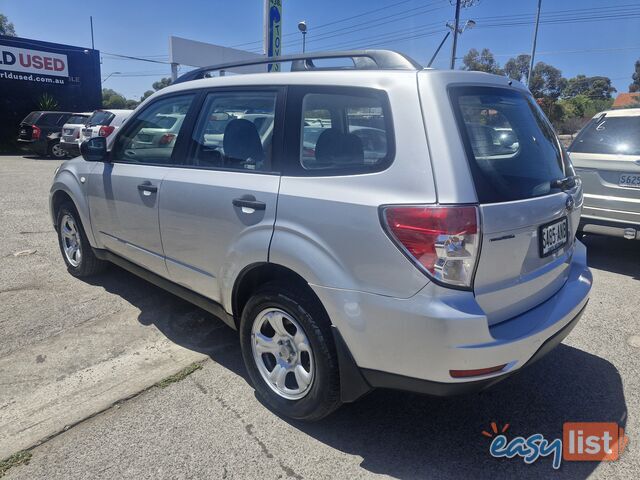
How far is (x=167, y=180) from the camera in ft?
10.5

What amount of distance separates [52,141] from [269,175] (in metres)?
17.9

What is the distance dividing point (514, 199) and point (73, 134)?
1733 cm

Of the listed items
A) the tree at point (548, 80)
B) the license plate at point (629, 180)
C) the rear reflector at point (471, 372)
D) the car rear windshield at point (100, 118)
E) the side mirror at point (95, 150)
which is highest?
the tree at point (548, 80)

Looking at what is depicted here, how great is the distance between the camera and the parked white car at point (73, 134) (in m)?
16.2

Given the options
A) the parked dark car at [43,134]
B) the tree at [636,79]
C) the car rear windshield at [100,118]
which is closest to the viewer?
the car rear windshield at [100,118]

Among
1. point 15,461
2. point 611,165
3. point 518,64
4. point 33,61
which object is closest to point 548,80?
point 518,64

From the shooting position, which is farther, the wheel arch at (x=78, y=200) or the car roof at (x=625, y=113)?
the car roof at (x=625, y=113)

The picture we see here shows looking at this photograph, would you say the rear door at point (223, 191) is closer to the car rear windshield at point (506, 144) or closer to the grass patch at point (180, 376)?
the grass patch at point (180, 376)

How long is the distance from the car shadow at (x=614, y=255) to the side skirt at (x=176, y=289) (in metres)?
4.52

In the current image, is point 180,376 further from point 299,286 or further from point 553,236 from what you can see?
point 553,236

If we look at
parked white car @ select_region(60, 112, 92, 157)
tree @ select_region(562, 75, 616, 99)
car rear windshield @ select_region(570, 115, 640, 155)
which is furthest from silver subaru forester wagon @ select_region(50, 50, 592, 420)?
tree @ select_region(562, 75, 616, 99)

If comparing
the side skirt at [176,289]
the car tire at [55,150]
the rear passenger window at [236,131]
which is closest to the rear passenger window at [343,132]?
the rear passenger window at [236,131]

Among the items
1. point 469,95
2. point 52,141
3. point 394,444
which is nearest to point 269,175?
point 469,95

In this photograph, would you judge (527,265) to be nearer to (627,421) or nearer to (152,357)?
(627,421)
